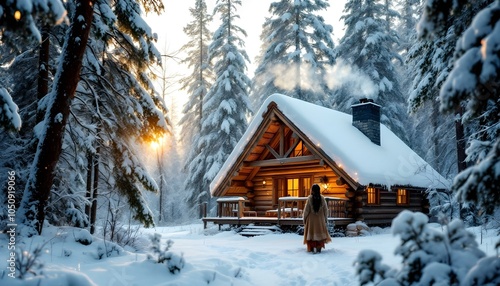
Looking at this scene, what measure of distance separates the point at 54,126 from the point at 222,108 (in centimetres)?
2257

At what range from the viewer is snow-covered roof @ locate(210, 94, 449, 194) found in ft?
53.3

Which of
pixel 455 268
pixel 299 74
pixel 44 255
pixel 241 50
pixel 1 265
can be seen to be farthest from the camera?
pixel 241 50

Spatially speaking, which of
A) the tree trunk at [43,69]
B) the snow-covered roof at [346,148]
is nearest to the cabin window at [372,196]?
the snow-covered roof at [346,148]

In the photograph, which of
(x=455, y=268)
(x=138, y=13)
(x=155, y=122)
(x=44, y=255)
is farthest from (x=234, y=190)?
(x=455, y=268)

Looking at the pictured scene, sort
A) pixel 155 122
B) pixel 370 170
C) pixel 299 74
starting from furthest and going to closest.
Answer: pixel 299 74 < pixel 370 170 < pixel 155 122

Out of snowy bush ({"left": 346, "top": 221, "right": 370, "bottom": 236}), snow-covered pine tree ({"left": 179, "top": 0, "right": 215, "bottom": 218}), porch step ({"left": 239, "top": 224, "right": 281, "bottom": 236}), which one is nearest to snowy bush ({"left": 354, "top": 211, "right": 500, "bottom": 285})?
snowy bush ({"left": 346, "top": 221, "right": 370, "bottom": 236})

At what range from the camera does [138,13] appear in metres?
9.85

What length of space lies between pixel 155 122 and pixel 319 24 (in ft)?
73.5

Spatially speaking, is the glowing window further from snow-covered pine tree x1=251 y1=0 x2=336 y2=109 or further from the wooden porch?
snow-covered pine tree x1=251 y1=0 x2=336 y2=109

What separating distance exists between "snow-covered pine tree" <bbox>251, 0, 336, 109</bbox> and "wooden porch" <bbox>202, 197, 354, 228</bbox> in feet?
43.5

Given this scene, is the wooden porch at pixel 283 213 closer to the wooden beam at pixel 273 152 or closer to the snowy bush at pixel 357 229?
the snowy bush at pixel 357 229

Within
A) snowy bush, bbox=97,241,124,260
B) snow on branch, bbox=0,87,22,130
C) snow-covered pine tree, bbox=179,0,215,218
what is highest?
snow-covered pine tree, bbox=179,0,215,218

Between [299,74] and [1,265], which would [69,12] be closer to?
[1,265]

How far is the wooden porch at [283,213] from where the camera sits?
16.5 metres
